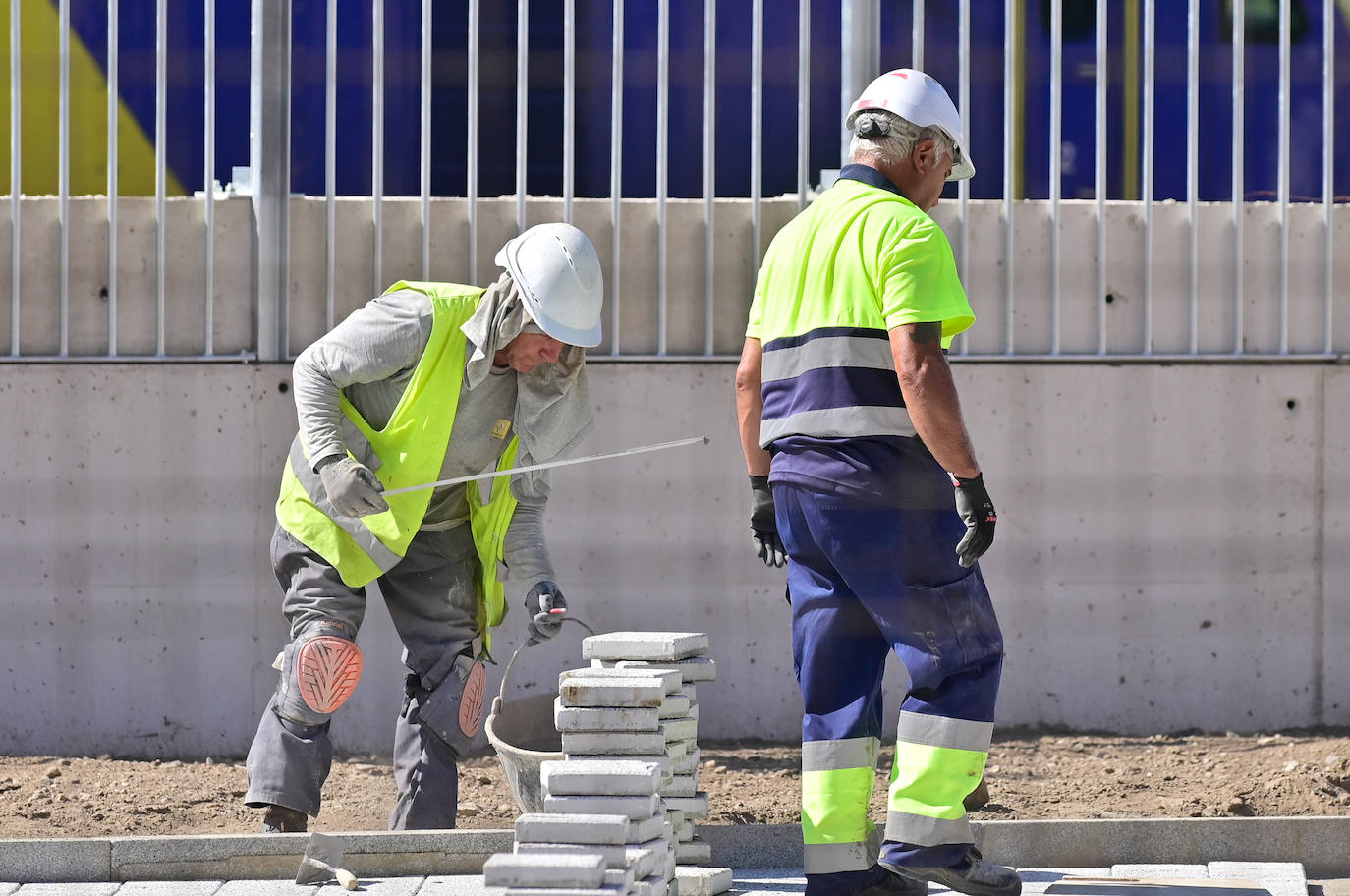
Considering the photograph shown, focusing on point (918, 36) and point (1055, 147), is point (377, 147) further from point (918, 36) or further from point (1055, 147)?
point (1055, 147)

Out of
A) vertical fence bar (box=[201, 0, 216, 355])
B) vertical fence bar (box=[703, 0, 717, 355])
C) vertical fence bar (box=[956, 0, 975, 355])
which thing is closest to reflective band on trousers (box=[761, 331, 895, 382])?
vertical fence bar (box=[703, 0, 717, 355])

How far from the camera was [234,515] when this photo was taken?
5.90 meters

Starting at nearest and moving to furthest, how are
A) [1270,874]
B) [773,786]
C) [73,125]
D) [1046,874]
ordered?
[1270,874] → [1046,874] → [773,786] → [73,125]

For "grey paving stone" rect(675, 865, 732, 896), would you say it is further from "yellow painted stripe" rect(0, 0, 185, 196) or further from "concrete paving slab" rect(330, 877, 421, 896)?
"yellow painted stripe" rect(0, 0, 185, 196)

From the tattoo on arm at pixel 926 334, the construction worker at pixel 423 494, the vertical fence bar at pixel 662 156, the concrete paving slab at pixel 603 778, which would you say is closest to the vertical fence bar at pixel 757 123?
the vertical fence bar at pixel 662 156

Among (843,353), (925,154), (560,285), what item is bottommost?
(843,353)

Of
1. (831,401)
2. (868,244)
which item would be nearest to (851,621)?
(831,401)

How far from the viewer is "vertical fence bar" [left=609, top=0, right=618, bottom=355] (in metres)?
5.90

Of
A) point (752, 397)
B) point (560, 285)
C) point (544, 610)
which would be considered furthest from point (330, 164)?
point (752, 397)

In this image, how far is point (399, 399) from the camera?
445 centimetres

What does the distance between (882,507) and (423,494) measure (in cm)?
135

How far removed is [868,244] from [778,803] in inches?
81.8

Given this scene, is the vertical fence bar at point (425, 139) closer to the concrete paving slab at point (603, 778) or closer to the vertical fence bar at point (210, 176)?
the vertical fence bar at point (210, 176)

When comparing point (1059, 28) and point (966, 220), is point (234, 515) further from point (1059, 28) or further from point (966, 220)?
point (1059, 28)
